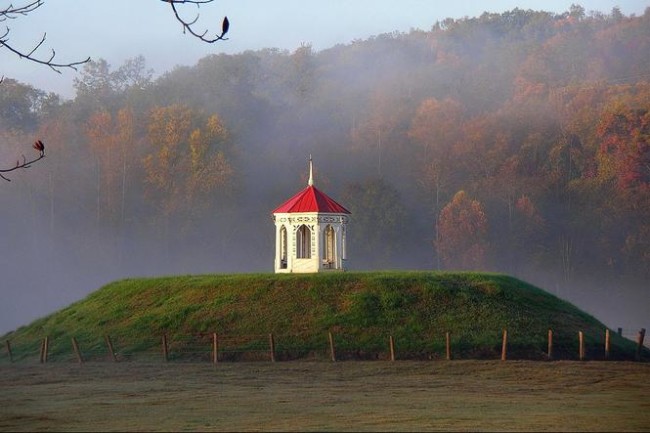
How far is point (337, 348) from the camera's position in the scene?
45062 millimetres

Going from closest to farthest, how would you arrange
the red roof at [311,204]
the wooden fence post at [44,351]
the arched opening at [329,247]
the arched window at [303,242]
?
the wooden fence post at [44,351] → the red roof at [311,204] → the arched window at [303,242] → the arched opening at [329,247]

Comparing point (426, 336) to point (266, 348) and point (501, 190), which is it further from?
point (501, 190)

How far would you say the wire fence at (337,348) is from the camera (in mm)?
44719

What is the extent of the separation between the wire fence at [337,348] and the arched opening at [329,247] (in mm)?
9957

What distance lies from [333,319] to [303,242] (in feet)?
32.0

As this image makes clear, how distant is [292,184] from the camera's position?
351 feet

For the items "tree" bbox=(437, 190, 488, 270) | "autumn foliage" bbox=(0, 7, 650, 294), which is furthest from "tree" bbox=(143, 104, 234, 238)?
"tree" bbox=(437, 190, 488, 270)

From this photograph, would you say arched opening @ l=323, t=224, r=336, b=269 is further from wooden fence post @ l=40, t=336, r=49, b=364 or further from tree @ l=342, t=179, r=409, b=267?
tree @ l=342, t=179, r=409, b=267

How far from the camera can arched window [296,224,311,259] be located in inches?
2196

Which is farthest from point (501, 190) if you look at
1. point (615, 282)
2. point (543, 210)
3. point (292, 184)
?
Result: point (292, 184)

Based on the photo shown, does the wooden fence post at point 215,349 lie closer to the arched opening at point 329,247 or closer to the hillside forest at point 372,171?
the arched opening at point 329,247

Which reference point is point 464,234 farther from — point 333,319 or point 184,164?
point 333,319

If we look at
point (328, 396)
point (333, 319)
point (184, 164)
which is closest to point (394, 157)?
point (184, 164)

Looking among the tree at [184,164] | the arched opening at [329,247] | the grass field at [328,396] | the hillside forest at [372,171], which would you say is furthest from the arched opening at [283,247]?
the tree at [184,164]
